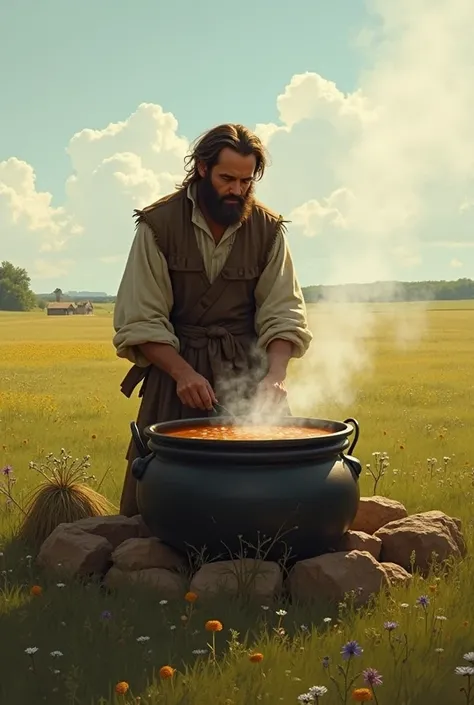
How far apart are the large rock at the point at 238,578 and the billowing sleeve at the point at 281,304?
4.84 feet

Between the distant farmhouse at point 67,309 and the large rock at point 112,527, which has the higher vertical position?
the distant farmhouse at point 67,309

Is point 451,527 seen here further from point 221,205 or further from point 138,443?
point 221,205

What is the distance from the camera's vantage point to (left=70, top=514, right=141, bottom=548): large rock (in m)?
5.37

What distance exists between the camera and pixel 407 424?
1137 centimetres

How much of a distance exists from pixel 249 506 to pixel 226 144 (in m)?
2.00

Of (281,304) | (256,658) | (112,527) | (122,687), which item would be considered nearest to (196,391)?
(281,304)

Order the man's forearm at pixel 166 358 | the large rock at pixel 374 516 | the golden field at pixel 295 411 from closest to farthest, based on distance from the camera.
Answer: the man's forearm at pixel 166 358, the large rock at pixel 374 516, the golden field at pixel 295 411

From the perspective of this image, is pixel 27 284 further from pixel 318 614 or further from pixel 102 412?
pixel 318 614

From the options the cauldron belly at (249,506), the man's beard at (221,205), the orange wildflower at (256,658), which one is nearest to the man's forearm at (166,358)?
the cauldron belly at (249,506)

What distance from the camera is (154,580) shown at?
4691 mm

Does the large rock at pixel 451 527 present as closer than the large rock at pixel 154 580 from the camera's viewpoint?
No

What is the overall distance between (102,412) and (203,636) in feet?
27.4

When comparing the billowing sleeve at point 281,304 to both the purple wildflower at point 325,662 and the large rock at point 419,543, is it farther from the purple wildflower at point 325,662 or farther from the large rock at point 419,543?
the purple wildflower at point 325,662

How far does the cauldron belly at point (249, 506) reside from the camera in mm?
4559
